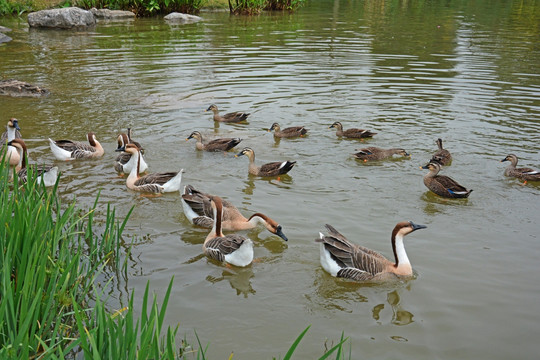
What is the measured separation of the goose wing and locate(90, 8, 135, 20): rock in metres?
29.6

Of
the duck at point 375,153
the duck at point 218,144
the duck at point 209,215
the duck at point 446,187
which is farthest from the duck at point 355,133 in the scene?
the duck at point 209,215

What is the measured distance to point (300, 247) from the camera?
27.5ft

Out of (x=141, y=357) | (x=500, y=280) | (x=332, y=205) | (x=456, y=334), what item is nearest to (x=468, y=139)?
(x=332, y=205)

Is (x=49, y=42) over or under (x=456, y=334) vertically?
over

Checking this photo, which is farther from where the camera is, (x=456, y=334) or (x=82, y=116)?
(x=82, y=116)

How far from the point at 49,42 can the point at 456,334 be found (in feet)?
80.2

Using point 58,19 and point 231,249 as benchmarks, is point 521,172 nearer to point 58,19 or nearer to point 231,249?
point 231,249

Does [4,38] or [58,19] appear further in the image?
[58,19]

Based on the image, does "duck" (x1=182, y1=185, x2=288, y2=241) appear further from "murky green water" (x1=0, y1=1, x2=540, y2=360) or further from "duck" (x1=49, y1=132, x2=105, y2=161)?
"duck" (x1=49, y1=132, x2=105, y2=161)

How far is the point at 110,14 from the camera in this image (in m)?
34.3

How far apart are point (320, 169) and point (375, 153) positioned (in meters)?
1.26

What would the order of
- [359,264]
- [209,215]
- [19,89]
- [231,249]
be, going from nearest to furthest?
[359,264]
[231,249]
[209,215]
[19,89]

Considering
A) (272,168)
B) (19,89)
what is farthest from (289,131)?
(19,89)

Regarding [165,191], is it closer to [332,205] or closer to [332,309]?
[332,205]
